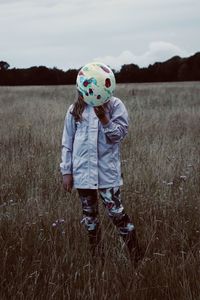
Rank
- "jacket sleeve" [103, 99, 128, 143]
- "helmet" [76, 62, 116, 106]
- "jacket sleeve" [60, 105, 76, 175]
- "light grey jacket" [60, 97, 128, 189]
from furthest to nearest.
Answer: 1. "jacket sleeve" [60, 105, 76, 175]
2. "light grey jacket" [60, 97, 128, 189]
3. "jacket sleeve" [103, 99, 128, 143]
4. "helmet" [76, 62, 116, 106]

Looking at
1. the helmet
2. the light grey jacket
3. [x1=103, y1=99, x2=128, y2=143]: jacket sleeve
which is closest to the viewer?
the helmet

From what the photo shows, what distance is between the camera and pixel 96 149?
9.87ft

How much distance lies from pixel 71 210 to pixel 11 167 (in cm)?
179

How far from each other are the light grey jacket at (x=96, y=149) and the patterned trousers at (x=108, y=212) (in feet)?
0.22

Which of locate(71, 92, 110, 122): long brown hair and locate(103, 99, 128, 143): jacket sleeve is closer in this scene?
locate(103, 99, 128, 143): jacket sleeve

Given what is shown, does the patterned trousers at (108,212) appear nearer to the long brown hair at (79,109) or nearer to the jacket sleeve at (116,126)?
the jacket sleeve at (116,126)

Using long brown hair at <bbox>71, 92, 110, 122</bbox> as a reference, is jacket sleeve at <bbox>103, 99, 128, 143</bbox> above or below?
Result: below

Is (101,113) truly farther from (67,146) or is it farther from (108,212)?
(108,212)

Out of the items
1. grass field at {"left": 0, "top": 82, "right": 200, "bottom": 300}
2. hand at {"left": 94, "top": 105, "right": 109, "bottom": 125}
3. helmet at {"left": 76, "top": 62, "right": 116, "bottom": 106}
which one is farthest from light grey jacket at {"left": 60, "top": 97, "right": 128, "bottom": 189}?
grass field at {"left": 0, "top": 82, "right": 200, "bottom": 300}

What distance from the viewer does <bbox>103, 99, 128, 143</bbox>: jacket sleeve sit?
2896 mm

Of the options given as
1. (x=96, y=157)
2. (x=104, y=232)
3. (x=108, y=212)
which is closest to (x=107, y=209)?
(x=108, y=212)

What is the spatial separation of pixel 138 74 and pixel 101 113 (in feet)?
124

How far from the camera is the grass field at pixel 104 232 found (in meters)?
2.64

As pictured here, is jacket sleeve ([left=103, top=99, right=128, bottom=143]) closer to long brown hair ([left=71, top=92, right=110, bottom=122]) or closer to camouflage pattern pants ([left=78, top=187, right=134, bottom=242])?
long brown hair ([left=71, top=92, right=110, bottom=122])
